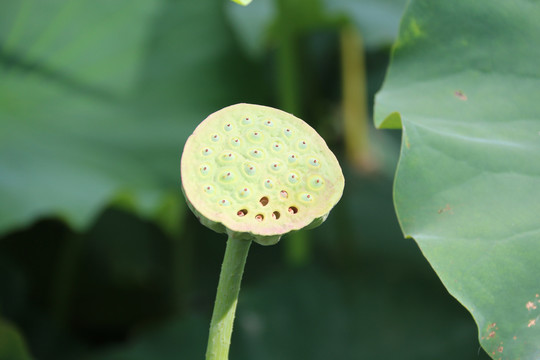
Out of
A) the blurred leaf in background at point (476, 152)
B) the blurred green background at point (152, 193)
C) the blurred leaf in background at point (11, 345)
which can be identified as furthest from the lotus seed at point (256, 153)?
the blurred green background at point (152, 193)

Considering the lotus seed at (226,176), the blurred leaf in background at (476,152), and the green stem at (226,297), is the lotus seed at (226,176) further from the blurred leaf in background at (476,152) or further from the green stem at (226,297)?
the blurred leaf in background at (476,152)

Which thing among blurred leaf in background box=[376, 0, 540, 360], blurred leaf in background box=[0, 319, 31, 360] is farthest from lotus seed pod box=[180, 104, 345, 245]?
blurred leaf in background box=[0, 319, 31, 360]

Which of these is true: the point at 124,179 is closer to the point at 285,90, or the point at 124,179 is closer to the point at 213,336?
the point at 285,90

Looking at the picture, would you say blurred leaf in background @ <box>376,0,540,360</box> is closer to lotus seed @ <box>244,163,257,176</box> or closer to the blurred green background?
lotus seed @ <box>244,163,257,176</box>

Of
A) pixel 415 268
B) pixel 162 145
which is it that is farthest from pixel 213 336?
pixel 415 268

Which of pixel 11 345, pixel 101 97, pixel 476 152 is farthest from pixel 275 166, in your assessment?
pixel 101 97

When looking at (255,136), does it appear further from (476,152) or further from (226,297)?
(476,152)
